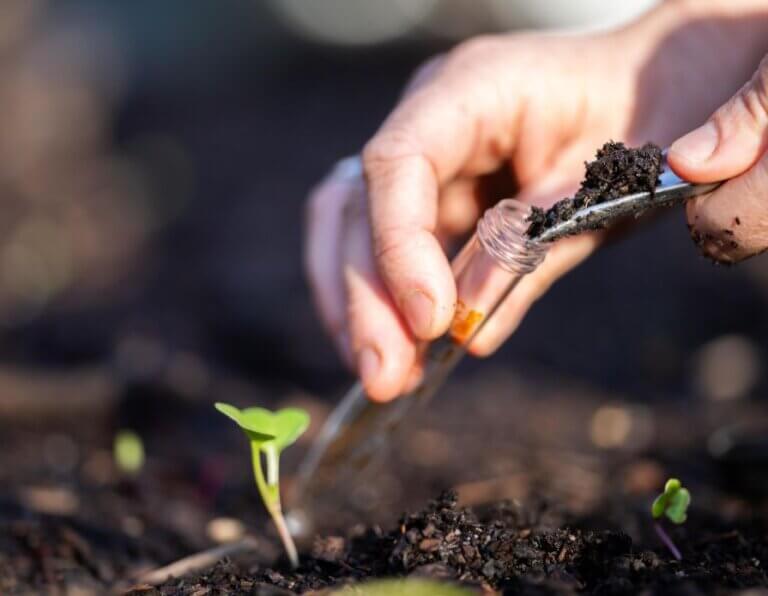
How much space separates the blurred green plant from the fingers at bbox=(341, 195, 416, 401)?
562 millimetres

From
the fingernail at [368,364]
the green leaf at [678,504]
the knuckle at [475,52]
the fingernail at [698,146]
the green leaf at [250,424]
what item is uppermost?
the knuckle at [475,52]

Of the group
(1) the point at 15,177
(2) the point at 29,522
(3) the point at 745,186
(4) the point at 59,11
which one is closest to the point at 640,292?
(3) the point at 745,186

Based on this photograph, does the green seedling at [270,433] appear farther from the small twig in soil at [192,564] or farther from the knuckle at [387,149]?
the knuckle at [387,149]

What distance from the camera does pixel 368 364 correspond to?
1716mm

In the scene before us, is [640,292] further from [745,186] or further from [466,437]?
[745,186]

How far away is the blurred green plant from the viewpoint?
109 cm

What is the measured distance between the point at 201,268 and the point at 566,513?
137 inches

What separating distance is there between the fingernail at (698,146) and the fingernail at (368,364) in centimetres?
73

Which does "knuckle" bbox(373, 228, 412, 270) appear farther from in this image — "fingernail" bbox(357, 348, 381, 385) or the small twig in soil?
the small twig in soil

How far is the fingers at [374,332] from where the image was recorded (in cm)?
171

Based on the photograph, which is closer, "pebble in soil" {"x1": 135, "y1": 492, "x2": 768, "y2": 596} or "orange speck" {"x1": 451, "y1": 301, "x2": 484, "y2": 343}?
"pebble in soil" {"x1": 135, "y1": 492, "x2": 768, "y2": 596}

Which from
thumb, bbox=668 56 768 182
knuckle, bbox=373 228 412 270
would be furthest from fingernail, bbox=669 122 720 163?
knuckle, bbox=373 228 412 270

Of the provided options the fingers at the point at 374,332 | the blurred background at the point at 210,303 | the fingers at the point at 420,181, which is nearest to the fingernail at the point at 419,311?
the fingers at the point at 420,181

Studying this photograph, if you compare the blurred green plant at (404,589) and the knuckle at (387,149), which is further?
the knuckle at (387,149)
